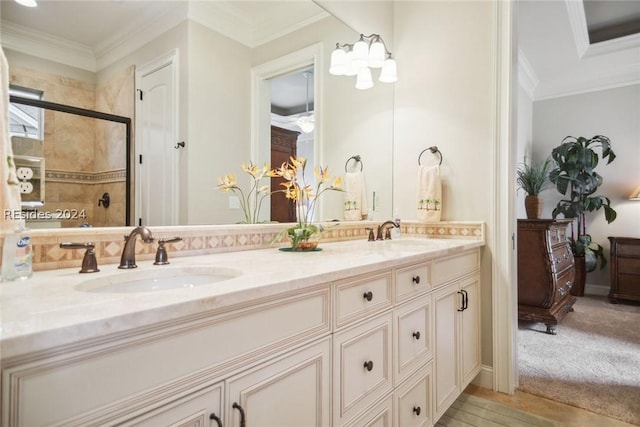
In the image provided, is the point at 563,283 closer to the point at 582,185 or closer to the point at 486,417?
the point at 582,185

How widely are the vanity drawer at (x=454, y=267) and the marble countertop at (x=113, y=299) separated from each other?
1.67ft

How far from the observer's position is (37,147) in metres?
1.02

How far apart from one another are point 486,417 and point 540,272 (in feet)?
5.23

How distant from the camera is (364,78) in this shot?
90.6 inches

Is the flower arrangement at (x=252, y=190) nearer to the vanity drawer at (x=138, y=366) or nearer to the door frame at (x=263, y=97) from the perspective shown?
the door frame at (x=263, y=97)

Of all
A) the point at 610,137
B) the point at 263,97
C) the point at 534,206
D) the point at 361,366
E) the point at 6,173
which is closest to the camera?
the point at 6,173

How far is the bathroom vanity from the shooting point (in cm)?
52

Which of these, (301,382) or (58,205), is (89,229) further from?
(301,382)

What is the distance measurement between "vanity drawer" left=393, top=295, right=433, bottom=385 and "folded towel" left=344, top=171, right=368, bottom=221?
863mm

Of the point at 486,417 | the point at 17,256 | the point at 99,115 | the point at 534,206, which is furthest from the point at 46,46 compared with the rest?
the point at 534,206

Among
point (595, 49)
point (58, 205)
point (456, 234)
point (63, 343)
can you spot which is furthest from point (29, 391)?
point (595, 49)

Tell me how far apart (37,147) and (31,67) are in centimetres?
24

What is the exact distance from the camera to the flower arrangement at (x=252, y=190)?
1526 mm

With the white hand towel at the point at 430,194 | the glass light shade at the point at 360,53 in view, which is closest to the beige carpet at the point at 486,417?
the white hand towel at the point at 430,194
